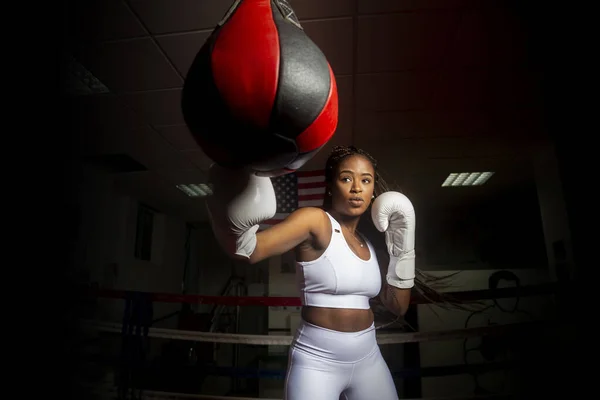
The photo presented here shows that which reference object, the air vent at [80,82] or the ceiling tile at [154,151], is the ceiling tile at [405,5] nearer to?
the air vent at [80,82]

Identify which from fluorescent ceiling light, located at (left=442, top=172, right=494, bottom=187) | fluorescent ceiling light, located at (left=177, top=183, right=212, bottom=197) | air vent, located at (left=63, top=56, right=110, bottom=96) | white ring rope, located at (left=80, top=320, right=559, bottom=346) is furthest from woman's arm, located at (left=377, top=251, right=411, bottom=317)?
fluorescent ceiling light, located at (left=177, top=183, right=212, bottom=197)

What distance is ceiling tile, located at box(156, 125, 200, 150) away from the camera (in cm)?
283

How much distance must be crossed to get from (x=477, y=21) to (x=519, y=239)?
3.32m

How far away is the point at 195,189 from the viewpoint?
4.36 meters

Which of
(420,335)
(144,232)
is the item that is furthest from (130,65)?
(144,232)

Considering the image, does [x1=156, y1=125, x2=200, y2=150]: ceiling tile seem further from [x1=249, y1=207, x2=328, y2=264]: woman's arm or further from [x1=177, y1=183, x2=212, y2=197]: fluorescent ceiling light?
[x1=249, y1=207, x2=328, y2=264]: woman's arm

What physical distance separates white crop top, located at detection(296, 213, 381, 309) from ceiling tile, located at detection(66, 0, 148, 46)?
1.55m

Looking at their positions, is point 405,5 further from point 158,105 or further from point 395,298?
point 158,105

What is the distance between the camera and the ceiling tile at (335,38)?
1764 mm

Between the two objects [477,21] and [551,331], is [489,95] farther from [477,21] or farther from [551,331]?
[551,331]

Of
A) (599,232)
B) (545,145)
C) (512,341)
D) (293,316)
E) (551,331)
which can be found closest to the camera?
(599,232)

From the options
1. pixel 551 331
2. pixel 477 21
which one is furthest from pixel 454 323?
pixel 477 21

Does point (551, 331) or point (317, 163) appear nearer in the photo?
point (551, 331)

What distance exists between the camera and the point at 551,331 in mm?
2639
